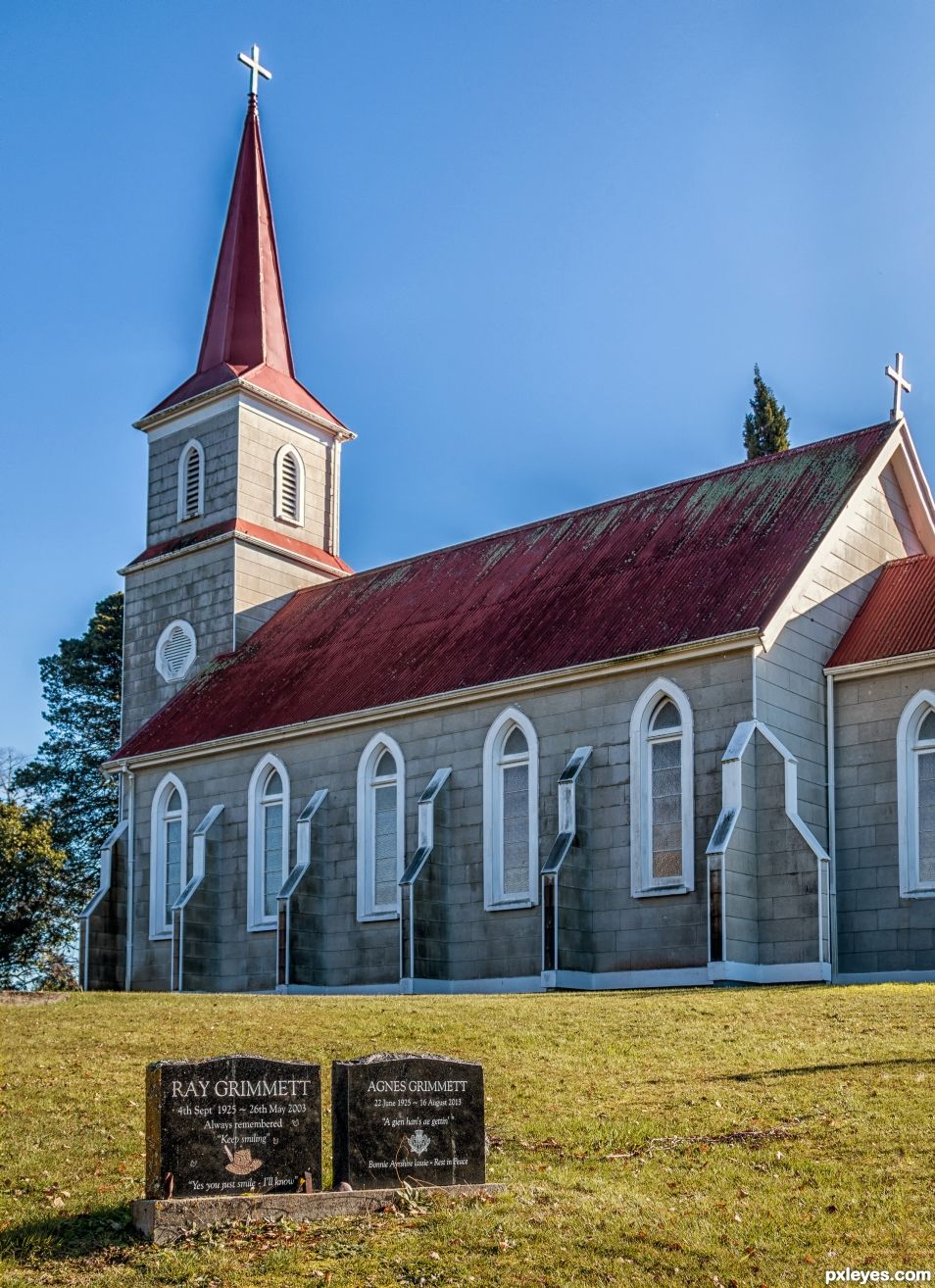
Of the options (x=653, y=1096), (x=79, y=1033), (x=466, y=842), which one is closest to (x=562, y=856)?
(x=466, y=842)

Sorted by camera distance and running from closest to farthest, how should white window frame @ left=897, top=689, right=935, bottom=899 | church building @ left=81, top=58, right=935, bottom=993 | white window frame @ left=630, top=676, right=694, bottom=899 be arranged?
1. white window frame @ left=897, top=689, right=935, bottom=899
2. church building @ left=81, top=58, right=935, bottom=993
3. white window frame @ left=630, top=676, right=694, bottom=899

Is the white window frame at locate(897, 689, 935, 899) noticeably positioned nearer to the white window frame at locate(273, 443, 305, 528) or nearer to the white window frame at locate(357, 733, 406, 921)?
the white window frame at locate(357, 733, 406, 921)

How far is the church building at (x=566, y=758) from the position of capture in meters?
26.7

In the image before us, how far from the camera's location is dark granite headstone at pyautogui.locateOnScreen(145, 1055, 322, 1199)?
1189 centimetres

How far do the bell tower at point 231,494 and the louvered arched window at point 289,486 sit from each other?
4 centimetres

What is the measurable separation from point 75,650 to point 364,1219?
1991 inches

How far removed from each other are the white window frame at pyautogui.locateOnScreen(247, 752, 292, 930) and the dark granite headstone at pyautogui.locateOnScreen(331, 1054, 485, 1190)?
2184 cm

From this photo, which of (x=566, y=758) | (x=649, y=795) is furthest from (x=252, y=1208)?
(x=566, y=758)

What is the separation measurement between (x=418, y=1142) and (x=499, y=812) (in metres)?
17.7

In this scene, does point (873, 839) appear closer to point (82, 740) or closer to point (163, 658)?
point (163, 658)

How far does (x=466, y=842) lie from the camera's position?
30562mm

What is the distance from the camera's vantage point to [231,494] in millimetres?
42156

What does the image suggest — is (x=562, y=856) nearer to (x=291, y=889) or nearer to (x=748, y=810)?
(x=748, y=810)

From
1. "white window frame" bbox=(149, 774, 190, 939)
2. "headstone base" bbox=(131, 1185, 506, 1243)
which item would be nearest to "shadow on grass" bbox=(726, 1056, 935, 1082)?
"headstone base" bbox=(131, 1185, 506, 1243)
